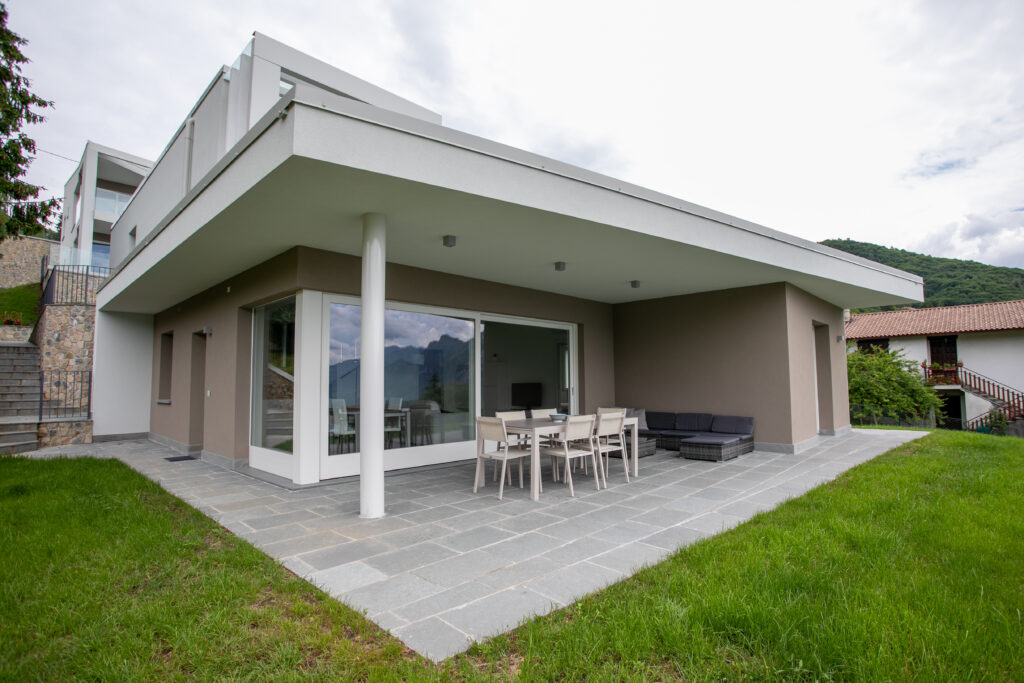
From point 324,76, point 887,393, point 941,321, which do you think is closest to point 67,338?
point 324,76

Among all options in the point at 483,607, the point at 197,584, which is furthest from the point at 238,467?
the point at 483,607

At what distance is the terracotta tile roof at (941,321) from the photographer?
62.3ft

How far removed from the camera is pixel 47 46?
8.12 meters

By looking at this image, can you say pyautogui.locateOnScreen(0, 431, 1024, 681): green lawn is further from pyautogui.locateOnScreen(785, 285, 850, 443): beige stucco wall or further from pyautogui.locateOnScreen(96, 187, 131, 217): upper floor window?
pyautogui.locateOnScreen(96, 187, 131, 217): upper floor window

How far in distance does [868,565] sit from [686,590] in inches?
45.9

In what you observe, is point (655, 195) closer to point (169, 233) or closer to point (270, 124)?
point (270, 124)

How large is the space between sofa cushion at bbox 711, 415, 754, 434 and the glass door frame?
301 centimetres

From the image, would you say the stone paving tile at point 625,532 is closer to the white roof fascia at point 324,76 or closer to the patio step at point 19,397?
the white roof fascia at point 324,76

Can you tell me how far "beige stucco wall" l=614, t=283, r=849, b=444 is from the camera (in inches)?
293

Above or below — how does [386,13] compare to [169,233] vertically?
above

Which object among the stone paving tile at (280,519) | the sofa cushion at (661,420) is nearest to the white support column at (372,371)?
the stone paving tile at (280,519)

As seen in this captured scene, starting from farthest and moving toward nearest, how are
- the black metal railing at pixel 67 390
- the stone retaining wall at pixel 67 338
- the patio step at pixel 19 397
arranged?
1. the stone retaining wall at pixel 67 338
2. the black metal railing at pixel 67 390
3. the patio step at pixel 19 397

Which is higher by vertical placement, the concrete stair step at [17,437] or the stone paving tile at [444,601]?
the concrete stair step at [17,437]

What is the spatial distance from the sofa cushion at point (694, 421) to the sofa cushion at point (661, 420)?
0.09m
